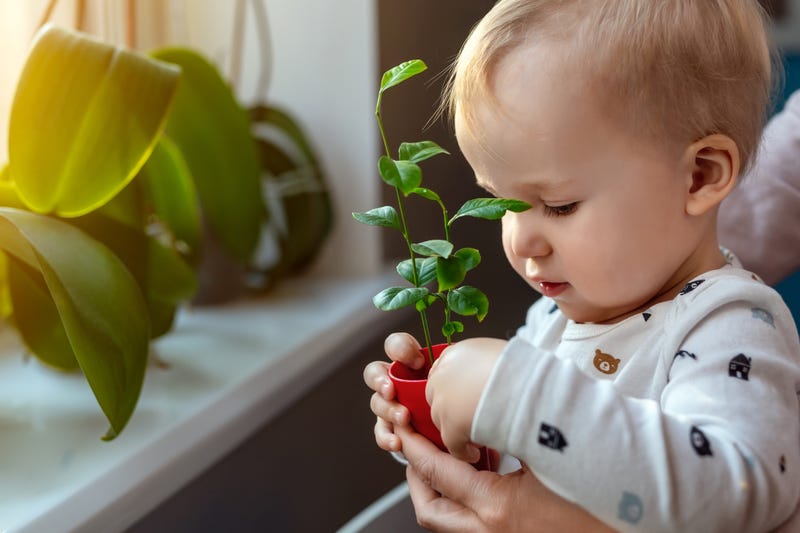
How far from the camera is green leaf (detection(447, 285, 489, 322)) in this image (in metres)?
0.62

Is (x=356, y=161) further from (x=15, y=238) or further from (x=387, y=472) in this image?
(x=15, y=238)

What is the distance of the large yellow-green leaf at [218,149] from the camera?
120cm

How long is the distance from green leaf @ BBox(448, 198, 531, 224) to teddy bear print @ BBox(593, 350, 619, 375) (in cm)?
16

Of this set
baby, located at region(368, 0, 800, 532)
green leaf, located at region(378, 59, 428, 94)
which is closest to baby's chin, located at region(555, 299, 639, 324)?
baby, located at region(368, 0, 800, 532)

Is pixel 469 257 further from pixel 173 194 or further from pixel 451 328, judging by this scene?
pixel 173 194

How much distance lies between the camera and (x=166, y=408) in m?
1.04

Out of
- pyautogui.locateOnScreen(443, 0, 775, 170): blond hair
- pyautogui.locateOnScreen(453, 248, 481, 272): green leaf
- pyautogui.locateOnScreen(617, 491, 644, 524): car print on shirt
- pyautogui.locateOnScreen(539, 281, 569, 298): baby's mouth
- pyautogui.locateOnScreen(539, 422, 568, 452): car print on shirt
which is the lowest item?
pyautogui.locateOnScreen(617, 491, 644, 524): car print on shirt

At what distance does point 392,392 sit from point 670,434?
0.68 feet

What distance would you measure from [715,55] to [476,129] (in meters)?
0.17

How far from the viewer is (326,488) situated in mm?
1244

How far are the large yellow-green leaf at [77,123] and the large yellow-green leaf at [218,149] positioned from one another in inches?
11.8

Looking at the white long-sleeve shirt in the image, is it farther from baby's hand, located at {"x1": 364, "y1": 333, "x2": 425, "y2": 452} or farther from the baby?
baby's hand, located at {"x1": 364, "y1": 333, "x2": 425, "y2": 452}

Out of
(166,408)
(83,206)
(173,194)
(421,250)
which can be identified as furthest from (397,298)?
(173,194)

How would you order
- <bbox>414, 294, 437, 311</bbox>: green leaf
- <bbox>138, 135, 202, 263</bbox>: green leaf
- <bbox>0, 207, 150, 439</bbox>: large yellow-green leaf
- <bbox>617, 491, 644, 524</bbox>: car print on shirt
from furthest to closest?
<bbox>138, 135, 202, 263</bbox>: green leaf
<bbox>0, 207, 150, 439</bbox>: large yellow-green leaf
<bbox>414, 294, 437, 311</bbox>: green leaf
<bbox>617, 491, 644, 524</bbox>: car print on shirt
